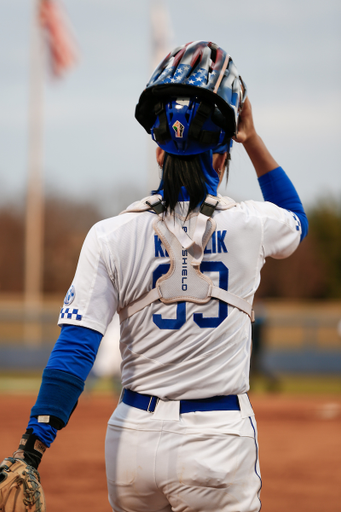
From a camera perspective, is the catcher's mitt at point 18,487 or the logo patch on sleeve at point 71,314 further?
the logo patch on sleeve at point 71,314

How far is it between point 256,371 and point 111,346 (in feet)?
14.0

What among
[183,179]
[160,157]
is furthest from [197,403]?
[160,157]

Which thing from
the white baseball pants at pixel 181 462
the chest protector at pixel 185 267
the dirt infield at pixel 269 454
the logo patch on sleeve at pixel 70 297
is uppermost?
the chest protector at pixel 185 267

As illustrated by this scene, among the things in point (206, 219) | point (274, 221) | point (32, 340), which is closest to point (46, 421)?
point (206, 219)

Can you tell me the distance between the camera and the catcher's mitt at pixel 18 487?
173cm

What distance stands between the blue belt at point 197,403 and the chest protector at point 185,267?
0.95 feet

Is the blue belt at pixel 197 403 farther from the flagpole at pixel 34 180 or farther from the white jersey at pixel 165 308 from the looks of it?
the flagpole at pixel 34 180

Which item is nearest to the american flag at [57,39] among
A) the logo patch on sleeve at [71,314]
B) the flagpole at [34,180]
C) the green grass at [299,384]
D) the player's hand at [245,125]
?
the flagpole at [34,180]

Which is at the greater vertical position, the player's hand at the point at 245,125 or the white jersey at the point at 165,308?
the player's hand at the point at 245,125

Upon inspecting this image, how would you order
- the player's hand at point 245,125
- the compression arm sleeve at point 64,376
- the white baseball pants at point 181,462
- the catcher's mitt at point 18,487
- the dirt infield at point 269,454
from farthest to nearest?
the dirt infield at point 269,454 < the player's hand at point 245,125 < the white baseball pants at point 181,462 < the compression arm sleeve at point 64,376 < the catcher's mitt at point 18,487

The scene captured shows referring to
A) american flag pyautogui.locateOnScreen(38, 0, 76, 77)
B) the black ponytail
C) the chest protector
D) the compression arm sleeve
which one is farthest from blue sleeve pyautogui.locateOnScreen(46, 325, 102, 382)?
american flag pyautogui.locateOnScreen(38, 0, 76, 77)

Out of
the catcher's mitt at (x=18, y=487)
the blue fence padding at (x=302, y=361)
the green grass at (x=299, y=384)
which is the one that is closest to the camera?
the catcher's mitt at (x=18, y=487)

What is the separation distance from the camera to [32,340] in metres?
19.5

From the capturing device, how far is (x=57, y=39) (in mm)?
18031
